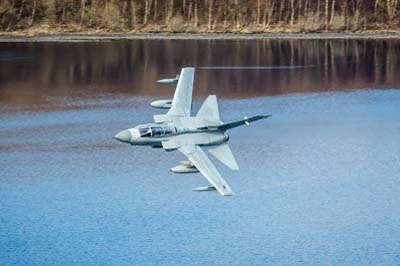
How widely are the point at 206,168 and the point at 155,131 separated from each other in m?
6.03

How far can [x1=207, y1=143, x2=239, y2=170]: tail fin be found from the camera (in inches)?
3501

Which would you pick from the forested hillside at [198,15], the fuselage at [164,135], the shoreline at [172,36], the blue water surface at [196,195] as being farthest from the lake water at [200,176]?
the forested hillside at [198,15]

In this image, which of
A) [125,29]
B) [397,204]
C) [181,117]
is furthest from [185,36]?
[397,204]

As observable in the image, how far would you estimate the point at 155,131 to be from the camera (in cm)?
9044

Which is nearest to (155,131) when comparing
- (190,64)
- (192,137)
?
(192,137)

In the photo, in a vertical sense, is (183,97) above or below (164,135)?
above

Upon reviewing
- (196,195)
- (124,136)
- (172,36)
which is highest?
(124,136)

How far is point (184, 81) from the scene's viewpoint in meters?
101

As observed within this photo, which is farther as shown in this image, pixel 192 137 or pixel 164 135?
pixel 192 137

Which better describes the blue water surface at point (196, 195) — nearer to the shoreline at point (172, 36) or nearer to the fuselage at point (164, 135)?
the fuselage at point (164, 135)

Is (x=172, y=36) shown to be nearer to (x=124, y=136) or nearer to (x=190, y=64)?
(x=190, y=64)

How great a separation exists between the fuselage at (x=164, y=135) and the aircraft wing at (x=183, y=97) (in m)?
4.69

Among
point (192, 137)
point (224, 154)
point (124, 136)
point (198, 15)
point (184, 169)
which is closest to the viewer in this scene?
point (184, 169)

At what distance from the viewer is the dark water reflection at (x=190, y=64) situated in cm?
12950
